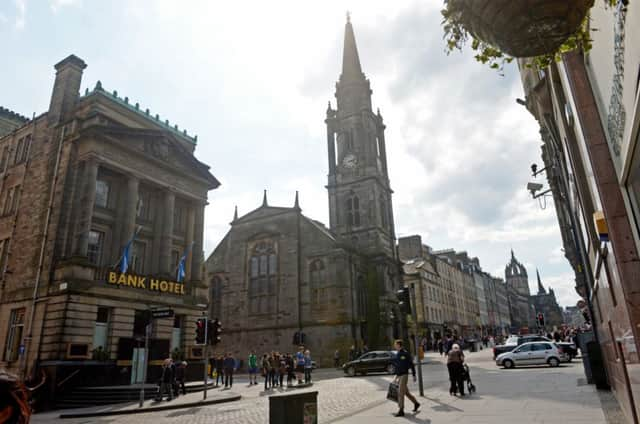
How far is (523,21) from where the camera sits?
264 cm

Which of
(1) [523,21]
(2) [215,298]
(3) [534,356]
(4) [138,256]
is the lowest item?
(3) [534,356]

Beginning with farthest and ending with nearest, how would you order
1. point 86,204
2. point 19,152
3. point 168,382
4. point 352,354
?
point 352,354 → point 19,152 → point 86,204 → point 168,382

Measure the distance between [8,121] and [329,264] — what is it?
1302 inches

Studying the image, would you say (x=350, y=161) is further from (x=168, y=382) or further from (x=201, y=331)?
(x=168, y=382)

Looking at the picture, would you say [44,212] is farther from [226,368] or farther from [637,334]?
[637,334]

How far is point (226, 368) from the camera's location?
24141mm

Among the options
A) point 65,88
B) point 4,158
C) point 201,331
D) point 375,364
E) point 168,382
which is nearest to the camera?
point 201,331

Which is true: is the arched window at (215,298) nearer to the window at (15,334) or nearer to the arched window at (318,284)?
the arched window at (318,284)

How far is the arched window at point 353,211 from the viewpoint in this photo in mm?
48619

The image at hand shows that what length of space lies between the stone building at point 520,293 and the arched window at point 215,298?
11365 centimetres

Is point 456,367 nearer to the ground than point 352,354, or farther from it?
farther from it

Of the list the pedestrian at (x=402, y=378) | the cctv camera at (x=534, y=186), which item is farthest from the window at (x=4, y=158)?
the cctv camera at (x=534, y=186)

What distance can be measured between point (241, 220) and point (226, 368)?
995 inches

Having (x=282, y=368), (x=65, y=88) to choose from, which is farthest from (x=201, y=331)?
(x=65, y=88)
